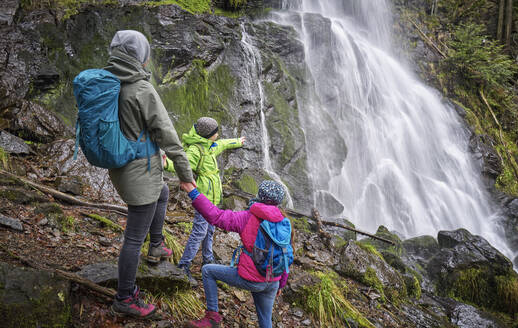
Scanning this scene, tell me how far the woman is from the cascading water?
8613 millimetres

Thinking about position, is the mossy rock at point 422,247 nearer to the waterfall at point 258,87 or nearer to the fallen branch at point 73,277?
the waterfall at point 258,87

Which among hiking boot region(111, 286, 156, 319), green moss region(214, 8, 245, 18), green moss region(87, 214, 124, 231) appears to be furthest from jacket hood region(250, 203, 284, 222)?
green moss region(214, 8, 245, 18)

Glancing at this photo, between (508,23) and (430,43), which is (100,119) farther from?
(508,23)

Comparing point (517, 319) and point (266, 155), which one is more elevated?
point (266, 155)

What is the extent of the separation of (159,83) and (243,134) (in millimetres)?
2786

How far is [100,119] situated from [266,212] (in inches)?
54.8

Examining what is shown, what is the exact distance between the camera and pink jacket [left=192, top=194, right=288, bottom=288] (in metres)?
2.55

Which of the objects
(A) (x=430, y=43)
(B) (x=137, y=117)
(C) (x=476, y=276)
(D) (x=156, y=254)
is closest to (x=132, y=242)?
(D) (x=156, y=254)

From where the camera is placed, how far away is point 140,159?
2.31 m

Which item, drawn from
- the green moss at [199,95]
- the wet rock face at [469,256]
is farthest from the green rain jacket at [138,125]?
the wet rock face at [469,256]

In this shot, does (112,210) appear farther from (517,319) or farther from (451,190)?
(451,190)

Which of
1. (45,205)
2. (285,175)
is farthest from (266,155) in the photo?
(45,205)

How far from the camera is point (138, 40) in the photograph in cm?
223

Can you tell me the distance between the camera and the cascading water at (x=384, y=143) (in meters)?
11.9
